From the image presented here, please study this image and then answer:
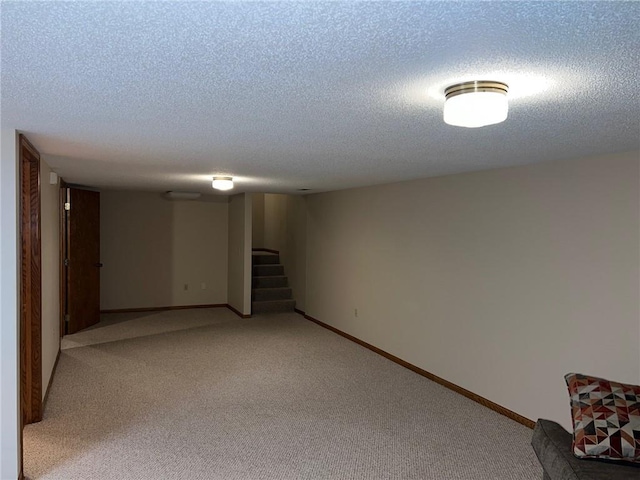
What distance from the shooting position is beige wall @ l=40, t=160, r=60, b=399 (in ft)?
14.0

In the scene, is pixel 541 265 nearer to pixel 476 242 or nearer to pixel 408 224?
pixel 476 242

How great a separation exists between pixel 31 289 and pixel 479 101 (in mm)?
3377

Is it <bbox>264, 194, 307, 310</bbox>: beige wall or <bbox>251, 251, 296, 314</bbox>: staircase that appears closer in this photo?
<bbox>264, 194, 307, 310</bbox>: beige wall

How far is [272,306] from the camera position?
8.40 metres

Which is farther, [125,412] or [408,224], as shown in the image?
[408,224]

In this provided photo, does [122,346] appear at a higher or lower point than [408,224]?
lower

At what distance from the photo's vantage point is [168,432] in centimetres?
365

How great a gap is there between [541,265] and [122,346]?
4839 mm

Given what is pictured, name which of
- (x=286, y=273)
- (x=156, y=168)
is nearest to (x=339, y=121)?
(x=156, y=168)

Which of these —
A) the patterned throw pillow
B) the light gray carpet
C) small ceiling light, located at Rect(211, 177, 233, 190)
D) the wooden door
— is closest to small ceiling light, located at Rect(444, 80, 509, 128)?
the patterned throw pillow

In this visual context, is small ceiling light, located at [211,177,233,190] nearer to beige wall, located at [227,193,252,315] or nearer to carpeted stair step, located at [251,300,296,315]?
beige wall, located at [227,193,252,315]

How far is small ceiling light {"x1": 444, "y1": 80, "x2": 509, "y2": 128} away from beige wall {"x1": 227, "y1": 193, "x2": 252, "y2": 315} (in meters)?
6.37

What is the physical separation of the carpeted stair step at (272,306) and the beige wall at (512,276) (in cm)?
237

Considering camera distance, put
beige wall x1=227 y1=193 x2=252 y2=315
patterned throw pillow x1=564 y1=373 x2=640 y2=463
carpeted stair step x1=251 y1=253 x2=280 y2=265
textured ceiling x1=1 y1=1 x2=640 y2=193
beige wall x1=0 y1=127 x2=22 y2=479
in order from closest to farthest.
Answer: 1. textured ceiling x1=1 y1=1 x2=640 y2=193
2. patterned throw pillow x1=564 y1=373 x2=640 y2=463
3. beige wall x1=0 y1=127 x2=22 y2=479
4. beige wall x1=227 y1=193 x2=252 y2=315
5. carpeted stair step x1=251 y1=253 x2=280 y2=265
